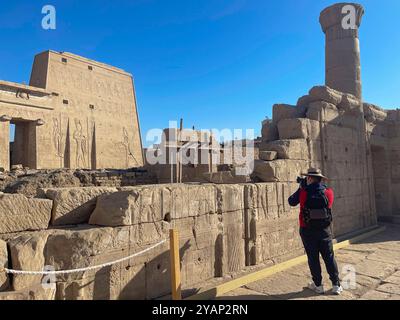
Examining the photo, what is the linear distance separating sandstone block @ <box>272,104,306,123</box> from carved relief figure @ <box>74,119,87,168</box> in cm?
1133

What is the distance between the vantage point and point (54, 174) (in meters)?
9.36

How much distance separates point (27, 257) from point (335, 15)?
11811mm

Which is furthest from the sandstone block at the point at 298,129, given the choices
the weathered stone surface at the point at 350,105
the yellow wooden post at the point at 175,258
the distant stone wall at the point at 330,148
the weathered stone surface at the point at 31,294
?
the weathered stone surface at the point at 31,294

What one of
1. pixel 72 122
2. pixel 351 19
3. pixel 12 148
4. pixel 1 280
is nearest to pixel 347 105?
pixel 351 19

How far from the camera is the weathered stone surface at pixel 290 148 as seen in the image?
7375 mm

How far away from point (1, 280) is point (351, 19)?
12462 millimetres

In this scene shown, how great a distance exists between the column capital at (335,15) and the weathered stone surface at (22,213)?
11153mm

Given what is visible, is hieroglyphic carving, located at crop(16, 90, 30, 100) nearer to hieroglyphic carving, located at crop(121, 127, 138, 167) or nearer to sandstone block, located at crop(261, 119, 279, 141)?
hieroglyphic carving, located at crop(121, 127, 138, 167)

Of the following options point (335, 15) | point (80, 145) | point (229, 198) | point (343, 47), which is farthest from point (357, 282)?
point (80, 145)

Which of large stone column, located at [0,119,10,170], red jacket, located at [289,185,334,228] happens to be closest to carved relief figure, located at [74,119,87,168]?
large stone column, located at [0,119,10,170]
